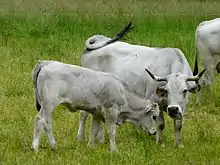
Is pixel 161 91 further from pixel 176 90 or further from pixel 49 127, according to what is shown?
pixel 49 127

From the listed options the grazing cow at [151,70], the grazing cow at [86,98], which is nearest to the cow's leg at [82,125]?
the grazing cow at [151,70]

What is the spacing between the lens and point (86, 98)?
856 cm

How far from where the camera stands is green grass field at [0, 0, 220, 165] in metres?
8.34

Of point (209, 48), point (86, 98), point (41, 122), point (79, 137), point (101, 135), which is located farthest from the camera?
point (209, 48)

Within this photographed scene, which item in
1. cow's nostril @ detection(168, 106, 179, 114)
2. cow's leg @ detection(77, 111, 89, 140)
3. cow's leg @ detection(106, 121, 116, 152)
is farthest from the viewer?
cow's leg @ detection(77, 111, 89, 140)

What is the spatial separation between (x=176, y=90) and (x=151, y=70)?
3.89 ft

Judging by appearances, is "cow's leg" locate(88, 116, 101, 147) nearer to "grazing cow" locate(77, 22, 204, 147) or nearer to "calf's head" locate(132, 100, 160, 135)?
"grazing cow" locate(77, 22, 204, 147)

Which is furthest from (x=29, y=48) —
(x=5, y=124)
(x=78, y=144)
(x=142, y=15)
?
(x=78, y=144)

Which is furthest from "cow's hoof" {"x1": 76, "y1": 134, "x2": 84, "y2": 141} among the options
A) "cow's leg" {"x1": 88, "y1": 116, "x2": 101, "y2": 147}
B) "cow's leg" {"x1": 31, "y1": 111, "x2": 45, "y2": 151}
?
"cow's leg" {"x1": 31, "y1": 111, "x2": 45, "y2": 151}

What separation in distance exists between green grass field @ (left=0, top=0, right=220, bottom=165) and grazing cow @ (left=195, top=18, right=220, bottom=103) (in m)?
0.39

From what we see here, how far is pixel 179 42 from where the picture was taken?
17000mm

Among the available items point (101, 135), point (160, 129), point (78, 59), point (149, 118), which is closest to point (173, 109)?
point (149, 118)

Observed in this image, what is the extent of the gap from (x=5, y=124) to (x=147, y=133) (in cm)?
216

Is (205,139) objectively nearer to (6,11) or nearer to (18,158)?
(18,158)
